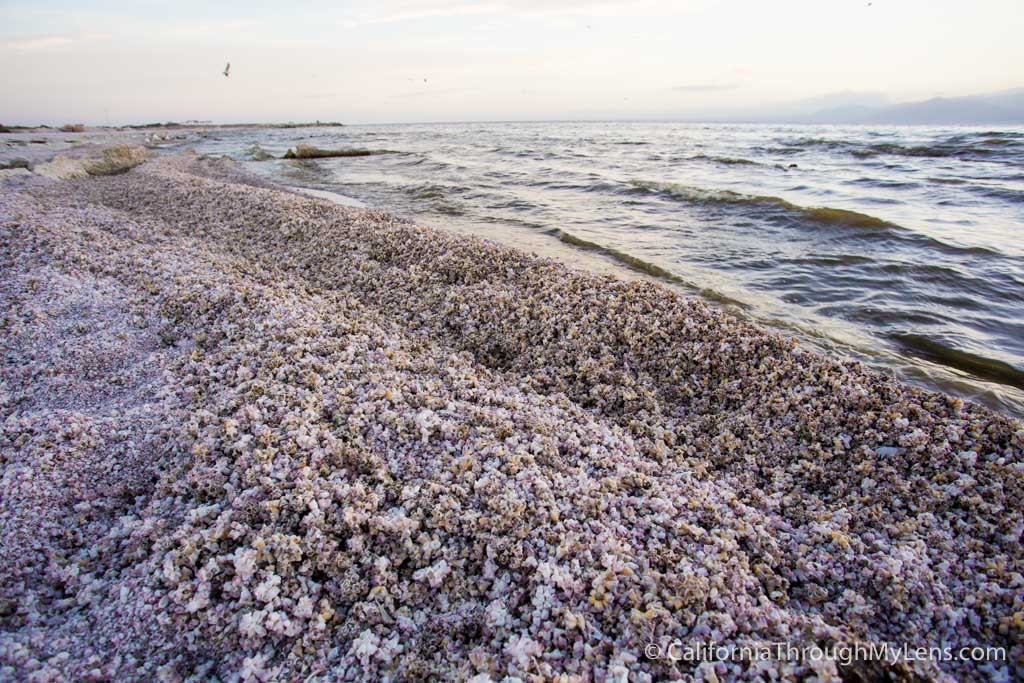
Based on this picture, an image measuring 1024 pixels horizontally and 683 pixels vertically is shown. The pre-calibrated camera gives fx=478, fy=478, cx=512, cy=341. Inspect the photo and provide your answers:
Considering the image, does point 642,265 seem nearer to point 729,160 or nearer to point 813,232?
point 813,232

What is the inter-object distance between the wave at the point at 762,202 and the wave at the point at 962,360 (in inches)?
280

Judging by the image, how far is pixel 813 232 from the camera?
41.9ft

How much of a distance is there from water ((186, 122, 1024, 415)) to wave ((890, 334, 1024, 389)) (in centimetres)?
2

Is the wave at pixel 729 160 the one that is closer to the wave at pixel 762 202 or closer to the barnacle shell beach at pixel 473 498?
the wave at pixel 762 202

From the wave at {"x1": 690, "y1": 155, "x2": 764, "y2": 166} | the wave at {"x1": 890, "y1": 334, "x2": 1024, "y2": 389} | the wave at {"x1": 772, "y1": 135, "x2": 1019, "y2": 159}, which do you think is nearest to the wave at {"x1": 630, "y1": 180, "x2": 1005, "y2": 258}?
the wave at {"x1": 890, "y1": 334, "x2": 1024, "y2": 389}

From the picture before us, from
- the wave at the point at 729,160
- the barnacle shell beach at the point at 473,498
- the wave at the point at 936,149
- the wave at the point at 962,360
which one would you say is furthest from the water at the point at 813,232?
the barnacle shell beach at the point at 473,498

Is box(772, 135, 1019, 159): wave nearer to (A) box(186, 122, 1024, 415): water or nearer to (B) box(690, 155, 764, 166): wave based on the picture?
(A) box(186, 122, 1024, 415): water

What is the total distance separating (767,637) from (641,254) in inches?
364

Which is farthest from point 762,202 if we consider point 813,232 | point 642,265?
point 642,265

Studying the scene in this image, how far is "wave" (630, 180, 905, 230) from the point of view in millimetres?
12922

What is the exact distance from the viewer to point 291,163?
31297 millimetres

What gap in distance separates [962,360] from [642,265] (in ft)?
17.6

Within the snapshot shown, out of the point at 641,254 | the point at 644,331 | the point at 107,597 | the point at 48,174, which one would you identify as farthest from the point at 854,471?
the point at 48,174

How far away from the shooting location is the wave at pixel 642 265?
859 centimetres
